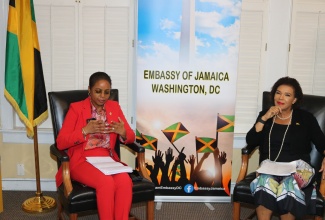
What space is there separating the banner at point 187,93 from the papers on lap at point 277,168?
0.75m

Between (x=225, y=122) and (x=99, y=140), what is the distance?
1.17 meters

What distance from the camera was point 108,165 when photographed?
2885 mm

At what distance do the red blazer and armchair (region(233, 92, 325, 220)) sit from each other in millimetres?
870

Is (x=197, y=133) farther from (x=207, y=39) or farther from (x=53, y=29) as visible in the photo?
(x=53, y=29)

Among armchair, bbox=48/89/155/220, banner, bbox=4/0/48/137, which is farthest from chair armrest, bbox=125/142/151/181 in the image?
banner, bbox=4/0/48/137

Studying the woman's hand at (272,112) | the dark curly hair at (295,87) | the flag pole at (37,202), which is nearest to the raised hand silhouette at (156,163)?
the flag pole at (37,202)

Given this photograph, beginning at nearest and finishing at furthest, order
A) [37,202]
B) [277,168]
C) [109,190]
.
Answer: [109,190]
[277,168]
[37,202]

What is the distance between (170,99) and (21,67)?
4.12ft

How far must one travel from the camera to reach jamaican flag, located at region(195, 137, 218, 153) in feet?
11.8

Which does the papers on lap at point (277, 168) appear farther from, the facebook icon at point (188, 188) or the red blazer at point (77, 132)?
the red blazer at point (77, 132)

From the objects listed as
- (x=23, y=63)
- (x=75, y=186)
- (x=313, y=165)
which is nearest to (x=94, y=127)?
(x=75, y=186)

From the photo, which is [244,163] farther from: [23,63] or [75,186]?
[23,63]

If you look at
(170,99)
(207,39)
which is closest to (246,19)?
(207,39)

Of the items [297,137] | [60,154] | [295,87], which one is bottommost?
[60,154]
